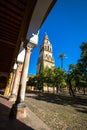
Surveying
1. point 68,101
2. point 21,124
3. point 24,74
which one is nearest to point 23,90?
point 24,74

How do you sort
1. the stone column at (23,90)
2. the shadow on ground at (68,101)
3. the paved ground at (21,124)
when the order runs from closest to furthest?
the paved ground at (21,124) → the stone column at (23,90) → the shadow on ground at (68,101)

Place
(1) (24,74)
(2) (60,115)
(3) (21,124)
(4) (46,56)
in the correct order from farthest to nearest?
(4) (46,56)
(2) (60,115)
(1) (24,74)
(3) (21,124)

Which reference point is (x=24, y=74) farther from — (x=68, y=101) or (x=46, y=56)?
(x=46, y=56)

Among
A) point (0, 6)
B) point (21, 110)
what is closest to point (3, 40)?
point (0, 6)

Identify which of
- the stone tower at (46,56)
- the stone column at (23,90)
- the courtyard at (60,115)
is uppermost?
the stone tower at (46,56)

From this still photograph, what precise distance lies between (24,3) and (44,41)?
256 ft

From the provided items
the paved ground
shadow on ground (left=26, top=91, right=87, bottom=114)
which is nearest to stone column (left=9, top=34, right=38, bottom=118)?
the paved ground

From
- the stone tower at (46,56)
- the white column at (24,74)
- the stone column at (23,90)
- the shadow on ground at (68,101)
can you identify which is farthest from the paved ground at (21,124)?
the stone tower at (46,56)

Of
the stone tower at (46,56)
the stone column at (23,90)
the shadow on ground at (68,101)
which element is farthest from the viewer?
the stone tower at (46,56)

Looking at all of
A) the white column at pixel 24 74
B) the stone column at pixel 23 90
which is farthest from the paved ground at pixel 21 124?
the white column at pixel 24 74

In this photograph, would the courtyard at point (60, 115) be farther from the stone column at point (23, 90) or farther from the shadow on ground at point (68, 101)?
the stone column at point (23, 90)

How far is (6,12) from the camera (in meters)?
5.21

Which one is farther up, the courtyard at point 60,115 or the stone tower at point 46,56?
the stone tower at point 46,56

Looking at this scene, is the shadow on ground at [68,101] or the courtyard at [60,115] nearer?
the courtyard at [60,115]
